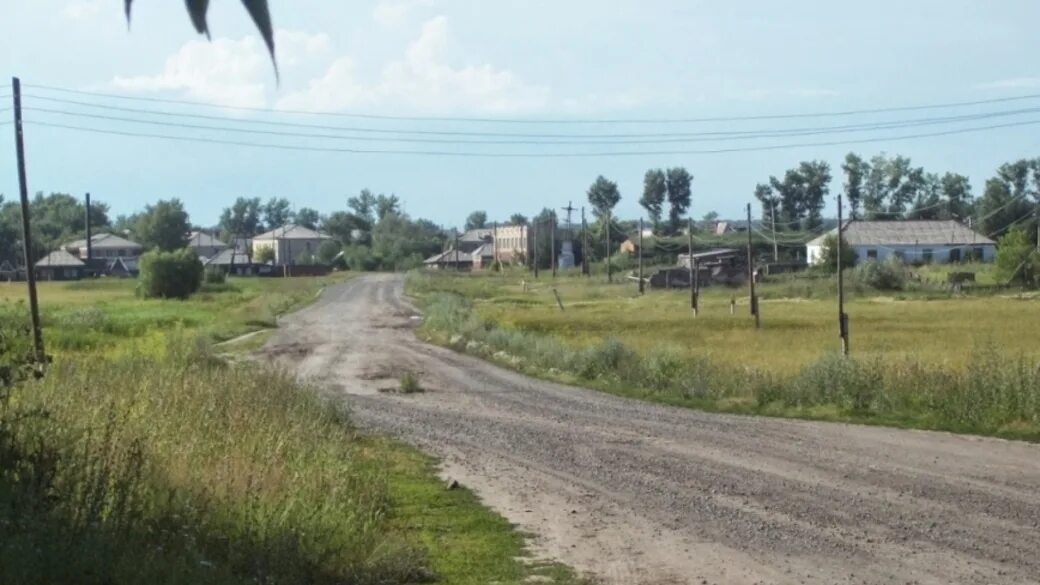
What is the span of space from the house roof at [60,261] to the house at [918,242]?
68095mm

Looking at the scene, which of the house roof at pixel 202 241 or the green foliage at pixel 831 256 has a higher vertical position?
the house roof at pixel 202 241

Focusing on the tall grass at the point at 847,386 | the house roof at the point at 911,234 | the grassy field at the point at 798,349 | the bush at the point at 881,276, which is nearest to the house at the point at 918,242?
the house roof at the point at 911,234

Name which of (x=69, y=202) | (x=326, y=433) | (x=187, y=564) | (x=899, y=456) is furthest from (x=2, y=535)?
(x=69, y=202)

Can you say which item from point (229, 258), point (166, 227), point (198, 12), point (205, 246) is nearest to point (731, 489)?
point (198, 12)

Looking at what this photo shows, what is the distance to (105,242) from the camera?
154m

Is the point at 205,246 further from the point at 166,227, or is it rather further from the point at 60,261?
the point at 60,261

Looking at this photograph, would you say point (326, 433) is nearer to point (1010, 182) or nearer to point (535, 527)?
point (535, 527)

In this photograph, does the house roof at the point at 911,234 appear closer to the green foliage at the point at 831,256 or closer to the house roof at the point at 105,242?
the green foliage at the point at 831,256

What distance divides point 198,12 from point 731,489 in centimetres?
1123

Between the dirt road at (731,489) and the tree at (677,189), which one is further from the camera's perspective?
the tree at (677,189)

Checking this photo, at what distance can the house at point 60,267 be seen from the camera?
127 m

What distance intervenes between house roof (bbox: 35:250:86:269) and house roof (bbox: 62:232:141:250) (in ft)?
39.0

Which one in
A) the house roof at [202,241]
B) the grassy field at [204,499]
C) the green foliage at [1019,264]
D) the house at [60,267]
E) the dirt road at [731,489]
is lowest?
the dirt road at [731,489]

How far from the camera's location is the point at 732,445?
2094 centimetres
